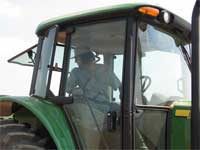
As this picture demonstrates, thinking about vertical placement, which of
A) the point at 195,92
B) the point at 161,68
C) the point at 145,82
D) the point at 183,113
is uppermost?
the point at 161,68

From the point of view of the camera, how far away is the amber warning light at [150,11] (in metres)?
3.15

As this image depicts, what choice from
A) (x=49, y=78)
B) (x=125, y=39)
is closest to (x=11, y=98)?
(x=49, y=78)

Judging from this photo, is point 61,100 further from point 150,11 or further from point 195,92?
point 195,92

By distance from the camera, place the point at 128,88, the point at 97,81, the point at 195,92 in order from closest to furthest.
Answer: the point at 195,92 → the point at 128,88 → the point at 97,81

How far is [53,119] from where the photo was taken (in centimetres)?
332

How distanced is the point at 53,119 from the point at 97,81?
0.49 metres

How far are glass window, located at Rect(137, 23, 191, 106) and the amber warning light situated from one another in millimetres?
121

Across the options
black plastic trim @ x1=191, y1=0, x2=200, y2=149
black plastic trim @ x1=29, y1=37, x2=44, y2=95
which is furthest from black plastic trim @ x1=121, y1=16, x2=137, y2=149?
black plastic trim @ x1=29, y1=37, x2=44, y2=95

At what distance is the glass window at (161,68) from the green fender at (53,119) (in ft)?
2.28

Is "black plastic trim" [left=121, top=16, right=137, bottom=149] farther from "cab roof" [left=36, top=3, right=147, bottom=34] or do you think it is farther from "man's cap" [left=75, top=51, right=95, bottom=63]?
"man's cap" [left=75, top=51, right=95, bottom=63]

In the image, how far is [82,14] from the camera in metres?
3.42

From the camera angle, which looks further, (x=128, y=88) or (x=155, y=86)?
(x=155, y=86)

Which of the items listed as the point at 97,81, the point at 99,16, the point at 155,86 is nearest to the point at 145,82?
the point at 155,86

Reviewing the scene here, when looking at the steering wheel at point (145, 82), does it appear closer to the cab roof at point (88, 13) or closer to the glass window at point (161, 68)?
the glass window at point (161, 68)
